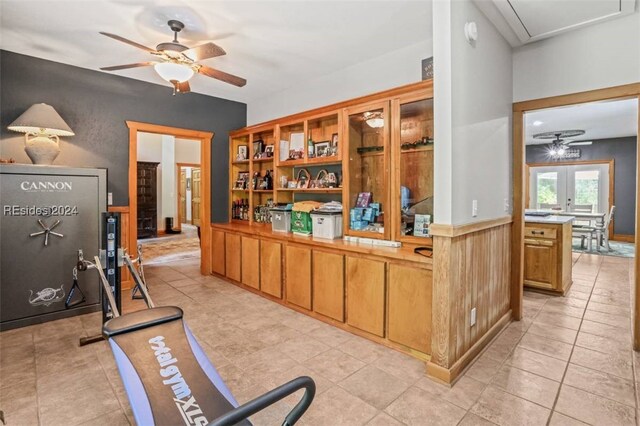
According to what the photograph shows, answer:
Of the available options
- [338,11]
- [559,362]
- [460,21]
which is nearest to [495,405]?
[559,362]

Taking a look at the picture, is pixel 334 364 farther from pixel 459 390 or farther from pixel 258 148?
pixel 258 148

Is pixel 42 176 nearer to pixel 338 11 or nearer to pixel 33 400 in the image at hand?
pixel 33 400

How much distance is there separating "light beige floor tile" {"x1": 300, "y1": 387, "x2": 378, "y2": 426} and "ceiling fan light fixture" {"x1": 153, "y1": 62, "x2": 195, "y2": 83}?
300cm

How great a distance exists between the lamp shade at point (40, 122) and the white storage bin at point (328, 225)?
9.94 ft

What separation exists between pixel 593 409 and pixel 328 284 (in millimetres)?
2152

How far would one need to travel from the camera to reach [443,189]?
2.32 meters

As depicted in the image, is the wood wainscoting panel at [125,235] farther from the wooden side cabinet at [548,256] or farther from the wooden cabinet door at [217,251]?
the wooden side cabinet at [548,256]

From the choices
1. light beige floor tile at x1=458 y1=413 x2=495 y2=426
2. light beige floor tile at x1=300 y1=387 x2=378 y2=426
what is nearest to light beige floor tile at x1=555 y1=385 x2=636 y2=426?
light beige floor tile at x1=458 y1=413 x2=495 y2=426

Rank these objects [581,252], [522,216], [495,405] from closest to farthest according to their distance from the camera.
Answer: [495,405]
[522,216]
[581,252]

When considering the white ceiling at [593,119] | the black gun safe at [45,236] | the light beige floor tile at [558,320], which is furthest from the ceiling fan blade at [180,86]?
the white ceiling at [593,119]

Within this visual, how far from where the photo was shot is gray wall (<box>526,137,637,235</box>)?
27.3ft

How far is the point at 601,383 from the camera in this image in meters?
2.31

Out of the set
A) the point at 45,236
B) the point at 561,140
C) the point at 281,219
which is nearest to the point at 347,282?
the point at 281,219

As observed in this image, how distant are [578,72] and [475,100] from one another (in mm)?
1162
